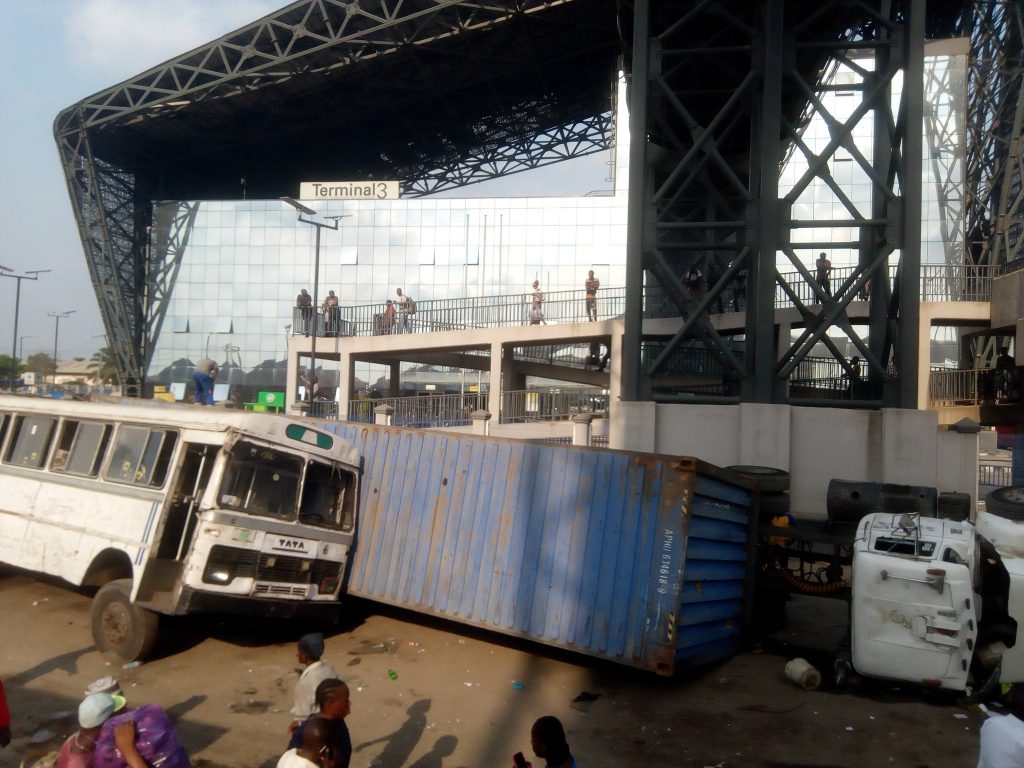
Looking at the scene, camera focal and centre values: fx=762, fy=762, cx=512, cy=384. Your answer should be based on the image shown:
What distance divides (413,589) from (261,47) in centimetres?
3000

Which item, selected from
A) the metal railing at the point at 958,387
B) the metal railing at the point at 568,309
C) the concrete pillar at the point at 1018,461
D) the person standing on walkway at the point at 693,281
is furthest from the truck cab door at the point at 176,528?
the concrete pillar at the point at 1018,461

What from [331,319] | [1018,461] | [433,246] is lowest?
[1018,461]

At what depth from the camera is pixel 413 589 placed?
31.0ft

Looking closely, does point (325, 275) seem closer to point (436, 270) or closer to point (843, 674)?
point (436, 270)

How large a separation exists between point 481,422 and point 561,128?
23977 millimetres

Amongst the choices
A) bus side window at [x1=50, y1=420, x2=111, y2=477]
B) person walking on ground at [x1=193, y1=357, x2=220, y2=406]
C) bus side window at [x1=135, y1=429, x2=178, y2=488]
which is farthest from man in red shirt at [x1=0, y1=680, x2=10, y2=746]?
person walking on ground at [x1=193, y1=357, x2=220, y2=406]

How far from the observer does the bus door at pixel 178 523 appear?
820cm

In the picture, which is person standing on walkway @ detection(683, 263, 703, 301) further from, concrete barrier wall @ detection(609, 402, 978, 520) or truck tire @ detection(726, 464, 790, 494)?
truck tire @ detection(726, 464, 790, 494)

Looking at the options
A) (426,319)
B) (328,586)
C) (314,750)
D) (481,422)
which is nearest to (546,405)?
(481,422)

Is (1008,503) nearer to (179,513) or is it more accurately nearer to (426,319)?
(179,513)

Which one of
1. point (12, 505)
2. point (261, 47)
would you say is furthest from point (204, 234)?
point (12, 505)

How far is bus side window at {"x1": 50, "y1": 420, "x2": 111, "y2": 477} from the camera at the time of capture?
9.16 m

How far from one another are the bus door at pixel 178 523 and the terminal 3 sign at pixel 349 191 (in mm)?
29769

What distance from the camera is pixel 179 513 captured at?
845 cm
